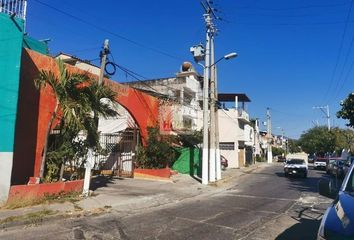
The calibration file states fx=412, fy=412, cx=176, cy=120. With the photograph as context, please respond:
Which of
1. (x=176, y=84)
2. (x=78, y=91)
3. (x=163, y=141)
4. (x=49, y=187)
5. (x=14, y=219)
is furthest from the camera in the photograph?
(x=176, y=84)

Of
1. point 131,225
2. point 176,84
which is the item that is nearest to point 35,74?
point 131,225

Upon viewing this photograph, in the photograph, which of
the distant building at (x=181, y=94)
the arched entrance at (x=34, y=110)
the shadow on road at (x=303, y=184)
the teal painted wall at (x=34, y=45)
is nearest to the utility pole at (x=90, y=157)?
the arched entrance at (x=34, y=110)

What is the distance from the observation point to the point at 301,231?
1073 centimetres

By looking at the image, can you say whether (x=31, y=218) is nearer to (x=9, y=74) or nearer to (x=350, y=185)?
(x=9, y=74)

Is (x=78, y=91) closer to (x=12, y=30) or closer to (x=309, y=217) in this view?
(x=12, y=30)

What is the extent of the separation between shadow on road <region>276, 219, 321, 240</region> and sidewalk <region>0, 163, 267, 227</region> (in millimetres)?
5242

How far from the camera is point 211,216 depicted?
12969 mm

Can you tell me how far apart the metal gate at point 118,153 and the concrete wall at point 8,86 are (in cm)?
1263

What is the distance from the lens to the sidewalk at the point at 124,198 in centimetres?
1188

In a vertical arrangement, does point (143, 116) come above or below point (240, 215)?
above

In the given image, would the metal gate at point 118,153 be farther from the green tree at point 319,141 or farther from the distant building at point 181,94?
the green tree at point 319,141

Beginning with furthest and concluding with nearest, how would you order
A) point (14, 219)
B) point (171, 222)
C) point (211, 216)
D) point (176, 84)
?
point (176, 84) < point (211, 216) < point (171, 222) < point (14, 219)

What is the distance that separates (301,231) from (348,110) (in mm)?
21745

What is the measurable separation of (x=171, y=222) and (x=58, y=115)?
6.78 meters
